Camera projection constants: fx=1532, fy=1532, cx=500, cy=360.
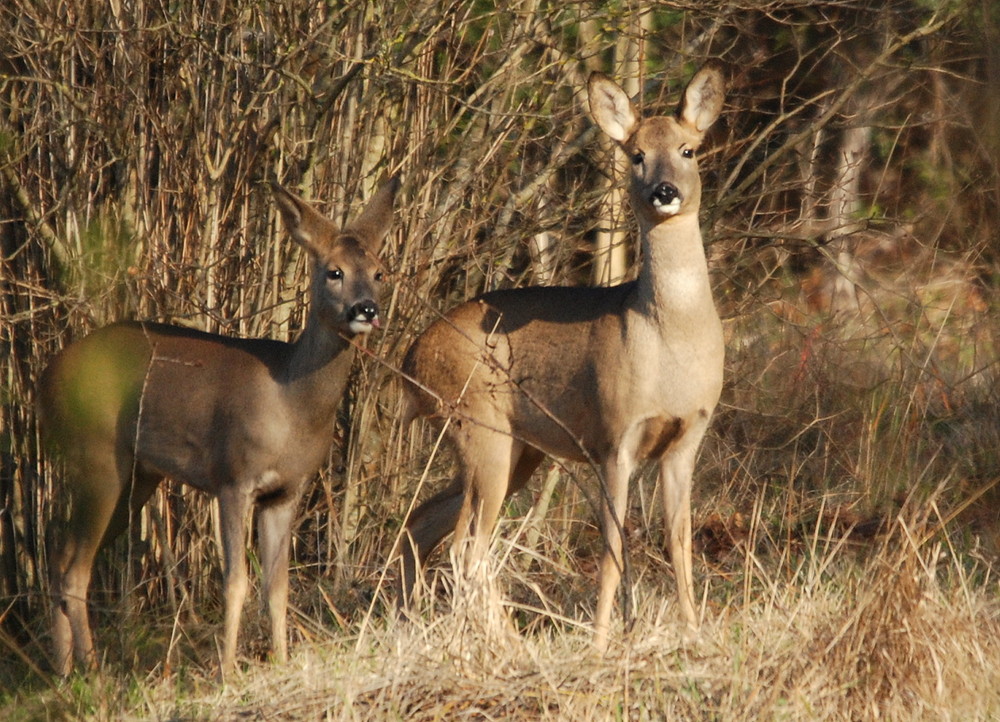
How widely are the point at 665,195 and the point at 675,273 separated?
0.33 metres

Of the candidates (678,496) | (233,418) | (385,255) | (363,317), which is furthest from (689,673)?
(385,255)

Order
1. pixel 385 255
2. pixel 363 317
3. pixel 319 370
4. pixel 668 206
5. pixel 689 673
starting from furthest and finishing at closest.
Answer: pixel 385 255 → pixel 319 370 → pixel 668 206 → pixel 363 317 → pixel 689 673

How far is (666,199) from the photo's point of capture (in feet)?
19.5

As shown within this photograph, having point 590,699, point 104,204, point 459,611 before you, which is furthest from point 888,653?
point 104,204

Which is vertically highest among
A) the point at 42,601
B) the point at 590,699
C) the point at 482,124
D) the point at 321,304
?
the point at 482,124

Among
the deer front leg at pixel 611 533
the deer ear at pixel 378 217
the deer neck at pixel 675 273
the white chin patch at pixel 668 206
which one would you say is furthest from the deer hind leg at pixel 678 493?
the deer ear at pixel 378 217

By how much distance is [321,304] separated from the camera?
19.8 ft

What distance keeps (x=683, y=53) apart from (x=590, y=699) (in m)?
3.52

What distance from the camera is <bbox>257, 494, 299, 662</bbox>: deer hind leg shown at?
593 cm

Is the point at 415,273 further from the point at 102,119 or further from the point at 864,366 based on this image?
the point at 864,366

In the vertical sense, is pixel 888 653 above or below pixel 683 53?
below

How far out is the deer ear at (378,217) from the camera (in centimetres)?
623

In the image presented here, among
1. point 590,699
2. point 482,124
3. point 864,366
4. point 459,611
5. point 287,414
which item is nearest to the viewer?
point 590,699

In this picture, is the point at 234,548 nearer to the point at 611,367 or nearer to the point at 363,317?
the point at 363,317
